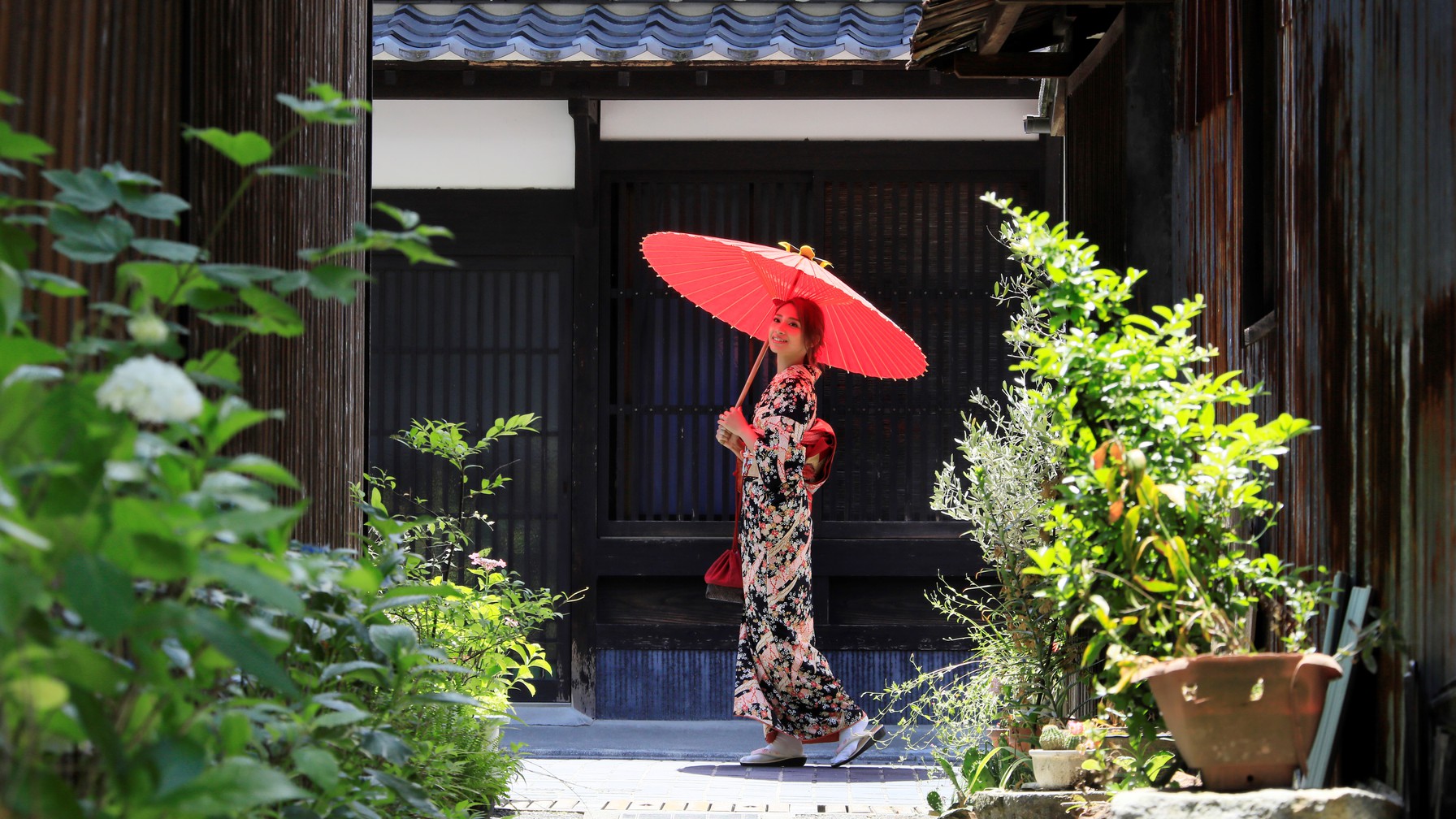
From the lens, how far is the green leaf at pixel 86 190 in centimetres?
192

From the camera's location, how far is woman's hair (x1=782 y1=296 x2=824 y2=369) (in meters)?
6.76

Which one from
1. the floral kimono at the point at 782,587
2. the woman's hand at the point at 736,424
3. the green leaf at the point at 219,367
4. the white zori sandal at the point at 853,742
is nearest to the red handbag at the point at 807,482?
the floral kimono at the point at 782,587

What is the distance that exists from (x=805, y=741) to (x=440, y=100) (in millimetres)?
4293

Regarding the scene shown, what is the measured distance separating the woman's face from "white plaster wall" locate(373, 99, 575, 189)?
206 centimetres

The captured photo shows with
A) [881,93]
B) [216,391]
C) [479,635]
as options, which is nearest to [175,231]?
[216,391]

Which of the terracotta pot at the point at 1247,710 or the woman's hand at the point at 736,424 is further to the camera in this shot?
the woman's hand at the point at 736,424

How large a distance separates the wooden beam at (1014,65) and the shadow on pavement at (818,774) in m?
3.03

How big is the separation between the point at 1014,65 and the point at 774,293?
166cm

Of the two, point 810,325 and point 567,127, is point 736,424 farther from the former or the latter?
point 567,127

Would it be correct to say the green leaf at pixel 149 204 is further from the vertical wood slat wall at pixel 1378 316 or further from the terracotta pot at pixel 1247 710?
the vertical wood slat wall at pixel 1378 316

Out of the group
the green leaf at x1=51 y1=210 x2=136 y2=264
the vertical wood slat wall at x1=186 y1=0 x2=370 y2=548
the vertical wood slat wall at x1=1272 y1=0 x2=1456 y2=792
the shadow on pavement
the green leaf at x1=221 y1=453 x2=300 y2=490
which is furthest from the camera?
the shadow on pavement

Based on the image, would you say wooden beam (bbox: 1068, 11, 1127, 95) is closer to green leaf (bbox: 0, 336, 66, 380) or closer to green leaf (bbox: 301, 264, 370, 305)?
green leaf (bbox: 301, 264, 370, 305)

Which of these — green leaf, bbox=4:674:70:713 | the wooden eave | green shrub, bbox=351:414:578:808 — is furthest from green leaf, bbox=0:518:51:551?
the wooden eave

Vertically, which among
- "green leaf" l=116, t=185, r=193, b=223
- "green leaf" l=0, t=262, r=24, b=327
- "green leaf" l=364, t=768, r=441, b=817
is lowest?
"green leaf" l=364, t=768, r=441, b=817
